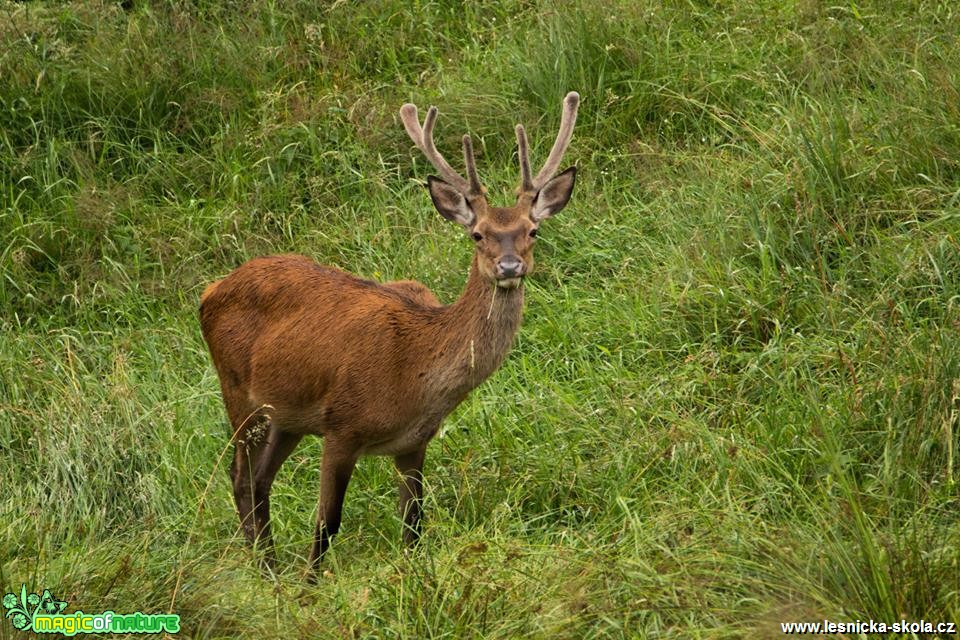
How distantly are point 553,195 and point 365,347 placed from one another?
0.94m

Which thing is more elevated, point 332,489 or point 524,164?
point 524,164

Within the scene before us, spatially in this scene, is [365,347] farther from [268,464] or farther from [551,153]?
[551,153]

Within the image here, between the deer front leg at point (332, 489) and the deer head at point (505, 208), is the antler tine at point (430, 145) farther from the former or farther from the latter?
the deer front leg at point (332, 489)

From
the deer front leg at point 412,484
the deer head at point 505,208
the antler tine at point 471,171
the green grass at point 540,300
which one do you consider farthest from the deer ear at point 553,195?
the deer front leg at point 412,484

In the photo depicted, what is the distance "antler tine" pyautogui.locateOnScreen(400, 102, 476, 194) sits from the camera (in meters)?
6.05

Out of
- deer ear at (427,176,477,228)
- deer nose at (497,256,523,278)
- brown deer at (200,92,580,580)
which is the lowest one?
brown deer at (200,92,580,580)

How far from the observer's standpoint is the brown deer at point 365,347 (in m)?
5.76

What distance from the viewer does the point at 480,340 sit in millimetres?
5723

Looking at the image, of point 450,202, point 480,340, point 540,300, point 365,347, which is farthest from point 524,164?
point 540,300

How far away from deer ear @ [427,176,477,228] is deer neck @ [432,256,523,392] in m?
0.30

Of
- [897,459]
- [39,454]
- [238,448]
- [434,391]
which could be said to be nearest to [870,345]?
[897,459]

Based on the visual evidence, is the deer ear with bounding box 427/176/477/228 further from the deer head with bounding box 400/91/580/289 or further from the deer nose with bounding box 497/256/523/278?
the deer nose with bounding box 497/256/523/278

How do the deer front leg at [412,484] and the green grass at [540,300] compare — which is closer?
the green grass at [540,300]

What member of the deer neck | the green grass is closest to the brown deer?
the deer neck
